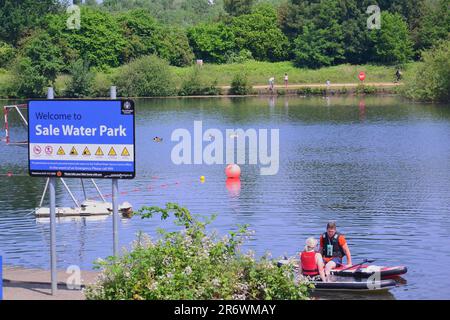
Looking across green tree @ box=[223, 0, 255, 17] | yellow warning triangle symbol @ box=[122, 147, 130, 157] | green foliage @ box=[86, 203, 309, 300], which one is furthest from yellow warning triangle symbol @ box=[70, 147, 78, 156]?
green tree @ box=[223, 0, 255, 17]

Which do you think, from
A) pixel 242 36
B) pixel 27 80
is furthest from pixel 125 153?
pixel 242 36

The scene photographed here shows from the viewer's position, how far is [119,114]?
760 inches

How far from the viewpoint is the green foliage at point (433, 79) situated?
9244 cm

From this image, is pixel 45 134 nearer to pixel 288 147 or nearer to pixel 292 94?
pixel 288 147

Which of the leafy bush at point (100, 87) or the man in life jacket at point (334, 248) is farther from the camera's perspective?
the leafy bush at point (100, 87)

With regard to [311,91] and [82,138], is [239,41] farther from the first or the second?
[82,138]

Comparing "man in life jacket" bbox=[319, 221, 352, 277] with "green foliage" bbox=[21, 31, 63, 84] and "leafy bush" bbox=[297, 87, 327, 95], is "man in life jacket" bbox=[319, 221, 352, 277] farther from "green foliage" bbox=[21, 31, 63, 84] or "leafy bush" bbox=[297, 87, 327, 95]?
"green foliage" bbox=[21, 31, 63, 84]

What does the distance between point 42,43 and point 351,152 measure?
6467 cm

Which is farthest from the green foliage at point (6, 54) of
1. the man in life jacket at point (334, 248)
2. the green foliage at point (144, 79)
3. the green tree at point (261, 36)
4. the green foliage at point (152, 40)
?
the man in life jacket at point (334, 248)

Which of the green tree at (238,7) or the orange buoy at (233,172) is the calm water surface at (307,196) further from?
the green tree at (238,7)

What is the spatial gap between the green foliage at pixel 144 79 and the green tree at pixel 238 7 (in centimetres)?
3338

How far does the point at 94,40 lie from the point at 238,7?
2917 centimetres

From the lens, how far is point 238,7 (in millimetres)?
142250

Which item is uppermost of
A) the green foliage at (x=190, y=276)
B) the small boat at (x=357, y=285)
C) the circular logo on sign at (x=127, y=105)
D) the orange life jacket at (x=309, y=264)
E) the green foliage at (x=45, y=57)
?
the green foliage at (x=45, y=57)
